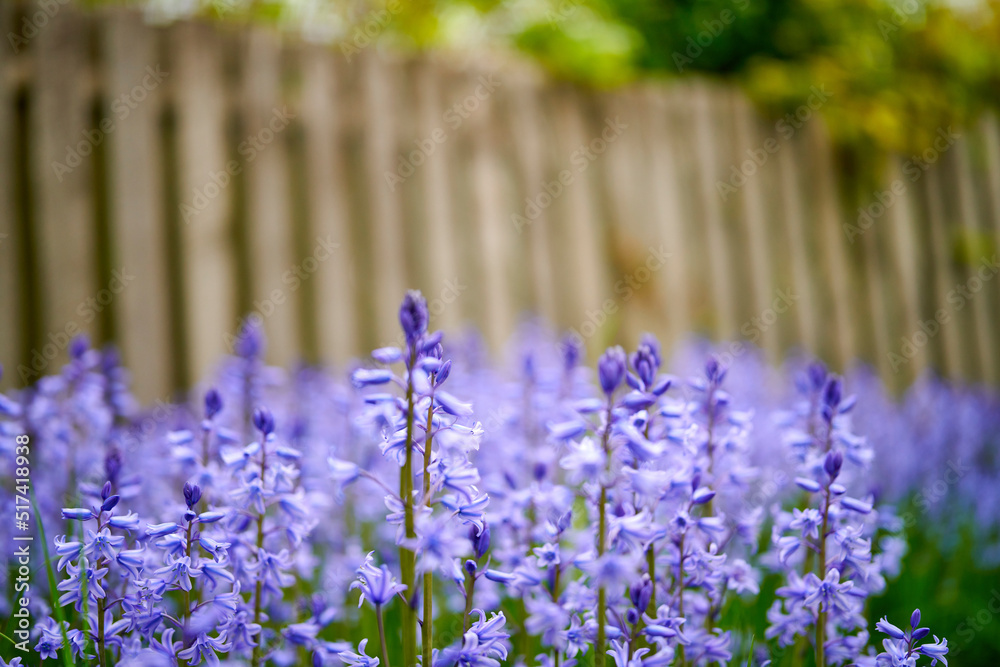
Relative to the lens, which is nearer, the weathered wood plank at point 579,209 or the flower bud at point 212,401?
the flower bud at point 212,401

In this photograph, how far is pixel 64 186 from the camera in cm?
331

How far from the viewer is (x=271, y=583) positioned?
1.30 m

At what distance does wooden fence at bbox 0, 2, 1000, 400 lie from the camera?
10.9ft

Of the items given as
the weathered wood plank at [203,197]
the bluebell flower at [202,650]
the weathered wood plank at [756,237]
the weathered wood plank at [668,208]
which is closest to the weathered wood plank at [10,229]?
the weathered wood plank at [203,197]

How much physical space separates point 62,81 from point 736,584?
136 inches

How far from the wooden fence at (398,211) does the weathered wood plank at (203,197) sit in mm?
10

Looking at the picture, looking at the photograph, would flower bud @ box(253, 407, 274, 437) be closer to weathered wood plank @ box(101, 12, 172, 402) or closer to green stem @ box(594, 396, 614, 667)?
green stem @ box(594, 396, 614, 667)

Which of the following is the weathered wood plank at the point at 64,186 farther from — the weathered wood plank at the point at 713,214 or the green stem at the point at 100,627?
the weathered wood plank at the point at 713,214

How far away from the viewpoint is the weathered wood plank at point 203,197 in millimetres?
3566

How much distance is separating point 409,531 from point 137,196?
9.87 feet

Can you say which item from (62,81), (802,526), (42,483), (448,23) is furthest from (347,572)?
(448,23)

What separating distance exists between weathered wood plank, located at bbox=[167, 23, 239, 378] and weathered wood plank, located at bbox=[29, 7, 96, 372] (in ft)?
1.23

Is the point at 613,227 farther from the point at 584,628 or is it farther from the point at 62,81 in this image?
the point at 584,628

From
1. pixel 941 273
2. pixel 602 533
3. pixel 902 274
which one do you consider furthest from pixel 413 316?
pixel 941 273
